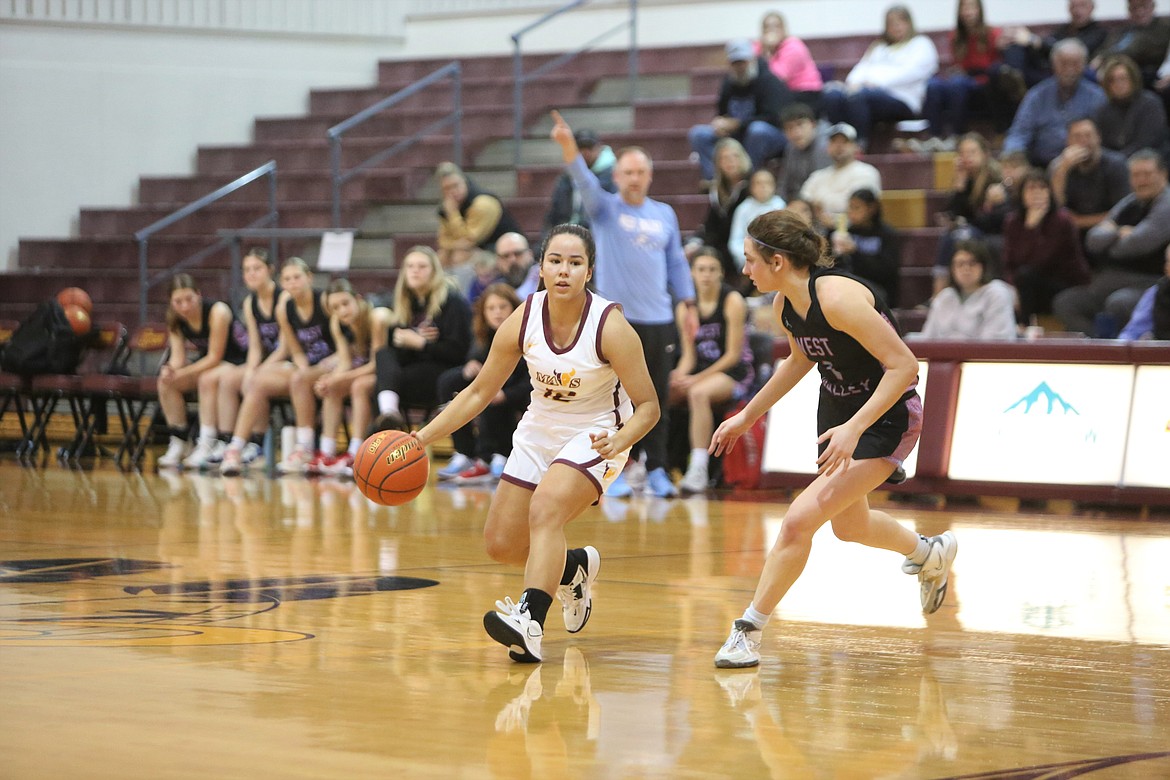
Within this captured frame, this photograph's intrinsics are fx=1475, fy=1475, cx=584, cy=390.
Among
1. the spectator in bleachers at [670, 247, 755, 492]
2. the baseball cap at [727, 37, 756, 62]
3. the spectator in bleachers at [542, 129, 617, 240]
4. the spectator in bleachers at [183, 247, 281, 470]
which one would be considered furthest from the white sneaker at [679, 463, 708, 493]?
the baseball cap at [727, 37, 756, 62]

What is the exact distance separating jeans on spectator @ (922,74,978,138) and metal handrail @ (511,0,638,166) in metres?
3.54

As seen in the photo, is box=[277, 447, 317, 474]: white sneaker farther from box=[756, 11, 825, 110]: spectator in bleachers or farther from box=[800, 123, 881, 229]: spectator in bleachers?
box=[756, 11, 825, 110]: spectator in bleachers

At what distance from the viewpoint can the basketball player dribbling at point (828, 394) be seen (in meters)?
4.29

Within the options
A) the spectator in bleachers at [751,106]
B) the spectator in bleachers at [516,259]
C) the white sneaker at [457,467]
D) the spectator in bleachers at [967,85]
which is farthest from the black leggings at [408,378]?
the spectator in bleachers at [967,85]

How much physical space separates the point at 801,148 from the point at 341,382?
4.11m

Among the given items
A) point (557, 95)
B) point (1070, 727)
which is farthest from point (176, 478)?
point (1070, 727)

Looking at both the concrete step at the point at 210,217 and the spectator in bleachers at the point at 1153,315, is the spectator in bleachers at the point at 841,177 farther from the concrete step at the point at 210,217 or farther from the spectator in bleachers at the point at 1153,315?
the concrete step at the point at 210,217

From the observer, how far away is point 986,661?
4387mm

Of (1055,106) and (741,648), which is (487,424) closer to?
(1055,106)

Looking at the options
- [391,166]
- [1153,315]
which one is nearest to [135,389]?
[391,166]

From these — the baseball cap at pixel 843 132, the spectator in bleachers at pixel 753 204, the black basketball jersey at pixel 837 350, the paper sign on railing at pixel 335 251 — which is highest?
the baseball cap at pixel 843 132

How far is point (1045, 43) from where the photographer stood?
1220cm

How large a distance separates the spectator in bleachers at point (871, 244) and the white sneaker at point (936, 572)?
5.77 meters

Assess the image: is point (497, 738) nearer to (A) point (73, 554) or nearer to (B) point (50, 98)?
(A) point (73, 554)
